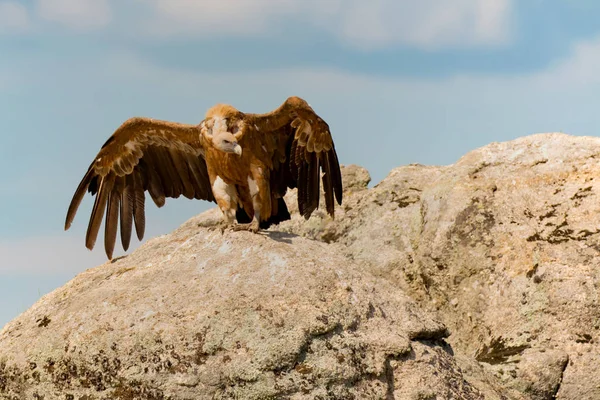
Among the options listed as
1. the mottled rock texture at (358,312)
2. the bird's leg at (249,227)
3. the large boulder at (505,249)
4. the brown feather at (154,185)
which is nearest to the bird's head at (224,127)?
the bird's leg at (249,227)

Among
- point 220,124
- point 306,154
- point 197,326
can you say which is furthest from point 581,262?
point 197,326

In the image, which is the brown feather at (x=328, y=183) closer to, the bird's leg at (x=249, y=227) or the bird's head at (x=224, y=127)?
the bird's head at (x=224, y=127)

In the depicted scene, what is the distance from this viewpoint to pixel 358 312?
599cm

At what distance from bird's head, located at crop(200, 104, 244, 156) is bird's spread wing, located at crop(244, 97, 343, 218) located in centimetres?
21

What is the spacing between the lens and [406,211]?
32.4ft

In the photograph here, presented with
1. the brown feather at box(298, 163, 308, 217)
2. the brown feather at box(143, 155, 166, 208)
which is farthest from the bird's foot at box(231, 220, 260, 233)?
the brown feather at box(143, 155, 166, 208)

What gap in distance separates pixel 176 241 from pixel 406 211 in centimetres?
356

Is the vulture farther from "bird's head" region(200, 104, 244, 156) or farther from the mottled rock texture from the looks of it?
the mottled rock texture

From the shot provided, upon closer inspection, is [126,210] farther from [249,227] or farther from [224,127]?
[249,227]

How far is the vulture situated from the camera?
26.6 ft

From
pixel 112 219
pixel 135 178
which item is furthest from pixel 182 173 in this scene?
pixel 112 219

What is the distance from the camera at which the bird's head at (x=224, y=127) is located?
7891 mm

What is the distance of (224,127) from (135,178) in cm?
197

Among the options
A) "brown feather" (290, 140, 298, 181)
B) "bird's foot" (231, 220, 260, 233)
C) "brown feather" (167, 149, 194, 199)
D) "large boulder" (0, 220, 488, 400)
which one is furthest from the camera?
"brown feather" (167, 149, 194, 199)
